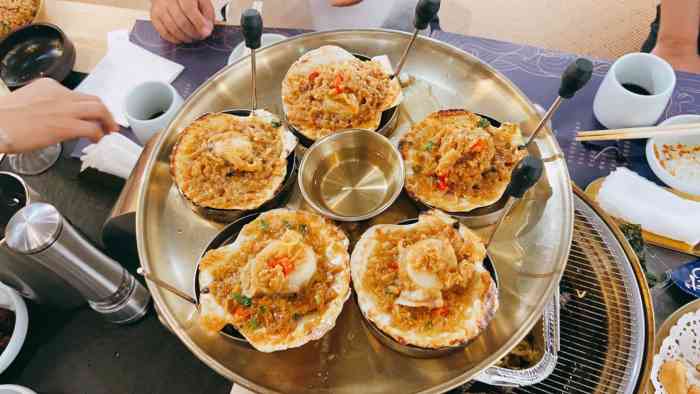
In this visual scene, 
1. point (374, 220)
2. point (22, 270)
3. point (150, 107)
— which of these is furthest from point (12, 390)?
point (374, 220)

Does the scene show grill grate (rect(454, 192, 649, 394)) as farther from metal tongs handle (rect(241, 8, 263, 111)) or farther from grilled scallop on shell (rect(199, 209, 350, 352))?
metal tongs handle (rect(241, 8, 263, 111))

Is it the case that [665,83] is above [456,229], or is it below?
above

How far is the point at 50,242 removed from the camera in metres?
1.69

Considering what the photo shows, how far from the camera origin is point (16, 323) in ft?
6.47

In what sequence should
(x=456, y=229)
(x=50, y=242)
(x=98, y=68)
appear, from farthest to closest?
(x=98, y=68) < (x=456, y=229) < (x=50, y=242)

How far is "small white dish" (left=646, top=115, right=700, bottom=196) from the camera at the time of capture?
7.49 ft

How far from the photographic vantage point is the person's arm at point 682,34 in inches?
112

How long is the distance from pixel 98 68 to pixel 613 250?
3.12 meters

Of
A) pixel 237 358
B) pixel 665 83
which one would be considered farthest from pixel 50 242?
pixel 665 83

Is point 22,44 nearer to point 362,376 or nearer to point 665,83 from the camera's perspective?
point 362,376

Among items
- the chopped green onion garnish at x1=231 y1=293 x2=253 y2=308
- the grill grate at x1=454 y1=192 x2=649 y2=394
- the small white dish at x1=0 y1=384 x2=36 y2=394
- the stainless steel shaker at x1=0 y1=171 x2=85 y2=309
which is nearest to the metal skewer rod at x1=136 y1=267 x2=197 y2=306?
the chopped green onion garnish at x1=231 y1=293 x2=253 y2=308

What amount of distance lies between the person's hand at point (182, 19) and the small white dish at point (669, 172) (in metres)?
2.75

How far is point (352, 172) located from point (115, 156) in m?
1.34

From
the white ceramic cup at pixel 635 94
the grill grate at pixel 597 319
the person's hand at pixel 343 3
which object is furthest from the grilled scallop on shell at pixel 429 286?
the person's hand at pixel 343 3
